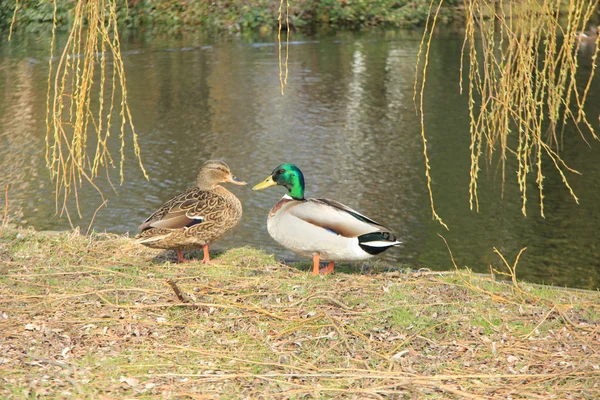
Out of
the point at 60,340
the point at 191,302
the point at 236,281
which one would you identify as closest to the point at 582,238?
the point at 236,281

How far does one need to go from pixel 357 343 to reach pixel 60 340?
1413 millimetres

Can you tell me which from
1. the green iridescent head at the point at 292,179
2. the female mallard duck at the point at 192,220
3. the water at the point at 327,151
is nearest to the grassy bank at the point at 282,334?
the female mallard duck at the point at 192,220

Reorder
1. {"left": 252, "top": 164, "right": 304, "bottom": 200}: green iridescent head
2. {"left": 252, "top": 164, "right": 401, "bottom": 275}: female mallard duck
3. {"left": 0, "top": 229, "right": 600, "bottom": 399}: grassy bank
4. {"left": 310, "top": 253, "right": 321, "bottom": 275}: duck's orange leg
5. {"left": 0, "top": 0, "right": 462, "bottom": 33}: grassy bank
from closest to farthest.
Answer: {"left": 0, "top": 229, "right": 600, "bottom": 399}: grassy bank → {"left": 252, "top": 164, "right": 401, "bottom": 275}: female mallard duck → {"left": 310, "top": 253, "right": 321, "bottom": 275}: duck's orange leg → {"left": 252, "top": 164, "right": 304, "bottom": 200}: green iridescent head → {"left": 0, "top": 0, "right": 462, "bottom": 33}: grassy bank

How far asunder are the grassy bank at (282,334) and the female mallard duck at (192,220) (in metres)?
0.19

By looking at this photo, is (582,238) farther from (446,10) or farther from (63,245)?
(446,10)

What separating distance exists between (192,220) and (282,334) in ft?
4.65

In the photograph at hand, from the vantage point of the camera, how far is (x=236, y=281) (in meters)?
4.80

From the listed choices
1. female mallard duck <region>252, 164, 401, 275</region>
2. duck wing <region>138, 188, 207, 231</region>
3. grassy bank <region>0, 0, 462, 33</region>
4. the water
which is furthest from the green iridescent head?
grassy bank <region>0, 0, 462, 33</region>

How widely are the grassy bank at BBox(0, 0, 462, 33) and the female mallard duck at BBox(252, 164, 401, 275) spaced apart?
1388cm

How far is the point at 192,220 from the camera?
17.2 feet

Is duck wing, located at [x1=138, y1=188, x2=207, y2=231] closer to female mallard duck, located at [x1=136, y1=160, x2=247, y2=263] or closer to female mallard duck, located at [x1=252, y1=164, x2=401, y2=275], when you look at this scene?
female mallard duck, located at [x1=136, y1=160, x2=247, y2=263]

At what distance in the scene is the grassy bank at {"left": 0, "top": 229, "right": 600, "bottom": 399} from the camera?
3.56 metres

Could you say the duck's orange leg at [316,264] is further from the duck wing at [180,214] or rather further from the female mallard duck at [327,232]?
the duck wing at [180,214]

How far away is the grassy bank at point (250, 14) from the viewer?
62.4 ft
